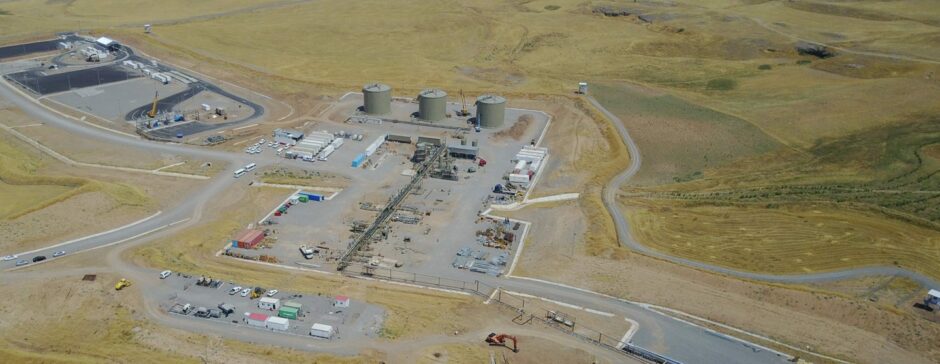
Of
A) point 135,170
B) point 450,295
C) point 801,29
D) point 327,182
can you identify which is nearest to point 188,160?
point 135,170

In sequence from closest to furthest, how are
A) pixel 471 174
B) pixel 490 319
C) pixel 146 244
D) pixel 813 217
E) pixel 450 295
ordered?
1. pixel 490 319
2. pixel 450 295
3. pixel 146 244
4. pixel 813 217
5. pixel 471 174

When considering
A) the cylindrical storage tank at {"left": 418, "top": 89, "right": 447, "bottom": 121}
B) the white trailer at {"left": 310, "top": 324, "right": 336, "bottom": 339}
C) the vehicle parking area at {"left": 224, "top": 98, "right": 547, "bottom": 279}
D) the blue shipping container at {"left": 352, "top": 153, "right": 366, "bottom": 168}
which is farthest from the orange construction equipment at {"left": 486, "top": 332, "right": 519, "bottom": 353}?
the cylindrical storage tank at {"left": 418, "top": 89, "right": 447, "bottom": 121}

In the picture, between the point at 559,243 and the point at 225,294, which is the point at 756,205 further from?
the point at 225,294

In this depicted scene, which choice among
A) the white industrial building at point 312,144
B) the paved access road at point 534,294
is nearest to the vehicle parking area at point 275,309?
the paved access road at point 534,294

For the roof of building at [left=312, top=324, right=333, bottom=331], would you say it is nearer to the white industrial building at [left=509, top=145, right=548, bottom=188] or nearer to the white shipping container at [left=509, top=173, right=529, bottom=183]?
the white industrial building at [left=509, top=145, right=548, bottom=188]

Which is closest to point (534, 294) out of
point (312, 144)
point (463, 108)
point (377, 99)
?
point (312, 144)

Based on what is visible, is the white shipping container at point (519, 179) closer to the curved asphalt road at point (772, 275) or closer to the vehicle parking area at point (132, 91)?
the curved asphalt road at point (772, 275)
